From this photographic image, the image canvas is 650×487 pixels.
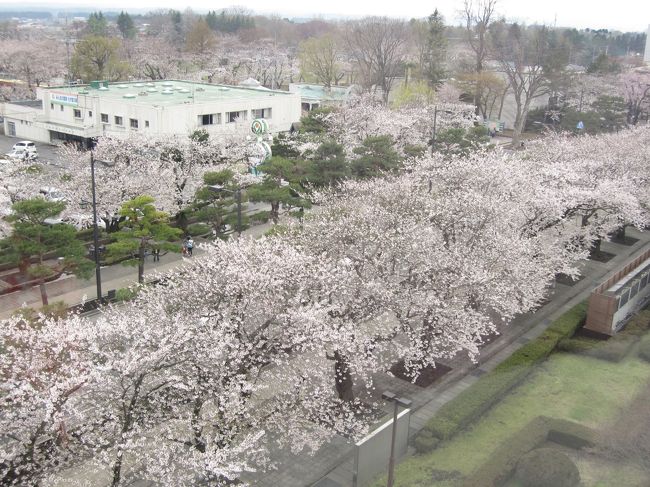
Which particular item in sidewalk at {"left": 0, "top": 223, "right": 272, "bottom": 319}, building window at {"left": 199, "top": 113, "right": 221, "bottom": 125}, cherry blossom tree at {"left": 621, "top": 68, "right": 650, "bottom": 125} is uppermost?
cherry blossom tree at {"left": 621, "top": 68, "right": 650, "bottom": 125}

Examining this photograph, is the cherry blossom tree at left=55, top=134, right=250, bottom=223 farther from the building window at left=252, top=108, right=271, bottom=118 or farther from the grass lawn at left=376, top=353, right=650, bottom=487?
the grass lawn at left=376, top=353, right=650, bottom=487

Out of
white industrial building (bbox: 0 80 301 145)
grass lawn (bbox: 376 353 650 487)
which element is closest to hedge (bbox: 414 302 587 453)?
grass lawn (bbox: 376 353 650 487)

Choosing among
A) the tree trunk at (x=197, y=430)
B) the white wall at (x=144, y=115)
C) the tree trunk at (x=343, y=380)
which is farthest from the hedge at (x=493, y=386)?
the white wall at (x=144, y=115)

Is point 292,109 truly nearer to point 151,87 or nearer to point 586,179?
point 151,87

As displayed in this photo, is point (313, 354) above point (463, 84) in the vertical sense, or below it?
below

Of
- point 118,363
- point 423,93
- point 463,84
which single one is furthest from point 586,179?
point 463,84

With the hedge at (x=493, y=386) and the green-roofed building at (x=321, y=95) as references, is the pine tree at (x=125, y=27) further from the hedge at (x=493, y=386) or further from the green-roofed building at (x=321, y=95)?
the hedge at (x=493, y=386)
